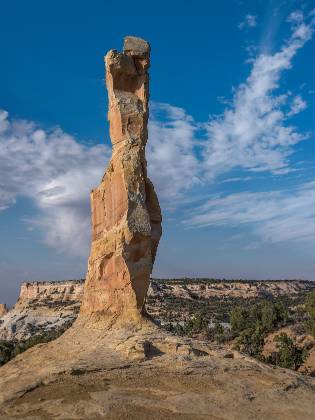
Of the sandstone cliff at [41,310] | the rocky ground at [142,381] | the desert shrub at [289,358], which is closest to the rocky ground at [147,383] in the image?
the rocky ground at [142,381]

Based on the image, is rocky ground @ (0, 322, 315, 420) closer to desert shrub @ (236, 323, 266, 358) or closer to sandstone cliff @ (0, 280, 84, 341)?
desert shrub @ (236, 323, 266, 358)

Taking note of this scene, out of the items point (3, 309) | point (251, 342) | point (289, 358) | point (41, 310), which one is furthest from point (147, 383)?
point (3, 309)

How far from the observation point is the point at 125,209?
2347 centimetres

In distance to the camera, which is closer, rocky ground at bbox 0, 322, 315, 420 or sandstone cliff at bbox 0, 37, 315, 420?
rocky ground at bbox 0, 322, 315, 420

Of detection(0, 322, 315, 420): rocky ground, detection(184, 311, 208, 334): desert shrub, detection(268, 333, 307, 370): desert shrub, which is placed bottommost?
detection(268, 333, 307, 370): desert shrub

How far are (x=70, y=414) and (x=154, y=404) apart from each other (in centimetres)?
292

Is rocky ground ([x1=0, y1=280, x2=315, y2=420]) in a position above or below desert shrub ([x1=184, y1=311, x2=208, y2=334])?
below

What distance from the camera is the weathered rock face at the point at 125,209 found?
23125 millimetres

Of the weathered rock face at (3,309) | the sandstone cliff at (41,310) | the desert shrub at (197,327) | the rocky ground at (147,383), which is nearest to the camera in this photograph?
the rocky ground at (147,383)

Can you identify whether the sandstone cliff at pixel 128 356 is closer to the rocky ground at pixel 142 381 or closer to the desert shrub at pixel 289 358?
the rocky ground at pixel 142 381

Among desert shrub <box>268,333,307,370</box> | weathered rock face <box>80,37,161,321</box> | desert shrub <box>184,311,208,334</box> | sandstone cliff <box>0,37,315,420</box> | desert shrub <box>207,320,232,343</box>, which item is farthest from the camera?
desert shrub <box>184,311,208,334</box>

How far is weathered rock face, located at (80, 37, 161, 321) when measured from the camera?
2312cm

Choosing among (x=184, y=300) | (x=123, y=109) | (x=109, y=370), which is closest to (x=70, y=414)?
(x=109, y=370)

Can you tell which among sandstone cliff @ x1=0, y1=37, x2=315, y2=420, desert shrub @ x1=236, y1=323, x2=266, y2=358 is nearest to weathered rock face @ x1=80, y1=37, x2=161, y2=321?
sandstone cliff @ x1=0, y1=37, x2=315, y2=420
